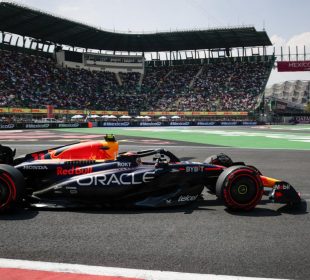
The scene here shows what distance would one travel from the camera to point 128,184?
221 inches

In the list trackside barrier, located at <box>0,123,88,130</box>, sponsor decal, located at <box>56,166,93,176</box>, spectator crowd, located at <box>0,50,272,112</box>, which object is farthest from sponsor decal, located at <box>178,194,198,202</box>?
spectator crowd, located at <box>0,50,272,112</box>

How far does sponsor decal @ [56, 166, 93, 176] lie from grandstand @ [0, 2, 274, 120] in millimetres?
49602

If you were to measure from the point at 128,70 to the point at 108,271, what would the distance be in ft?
251

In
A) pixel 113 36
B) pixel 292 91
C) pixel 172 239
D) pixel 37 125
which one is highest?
pixel 113 36

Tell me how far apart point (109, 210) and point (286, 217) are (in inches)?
105

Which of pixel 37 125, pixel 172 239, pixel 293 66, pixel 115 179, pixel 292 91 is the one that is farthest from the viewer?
pixel 292 91

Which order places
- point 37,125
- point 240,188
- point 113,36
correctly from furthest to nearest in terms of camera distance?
point 113,36
point 37,125
point 240,188

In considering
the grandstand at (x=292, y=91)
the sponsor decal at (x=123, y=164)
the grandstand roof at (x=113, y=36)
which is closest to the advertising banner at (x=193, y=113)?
the grandstand roof at (x=113, y=36)

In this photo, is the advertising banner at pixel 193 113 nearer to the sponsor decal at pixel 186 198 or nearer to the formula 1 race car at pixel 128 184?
the formula 1 race car at pixel 128 184

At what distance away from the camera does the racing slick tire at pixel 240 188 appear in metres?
5.44

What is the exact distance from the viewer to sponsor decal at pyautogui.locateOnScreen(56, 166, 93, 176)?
230 inches

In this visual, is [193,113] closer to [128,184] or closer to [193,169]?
[193,169]

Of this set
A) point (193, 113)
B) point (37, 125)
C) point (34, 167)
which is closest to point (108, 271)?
point (34, 167)

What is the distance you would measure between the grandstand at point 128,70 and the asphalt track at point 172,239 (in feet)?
166
